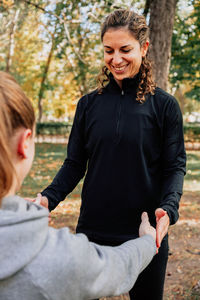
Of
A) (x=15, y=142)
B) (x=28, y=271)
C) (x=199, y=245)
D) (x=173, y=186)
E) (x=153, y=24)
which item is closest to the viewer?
(x=28, y=271)

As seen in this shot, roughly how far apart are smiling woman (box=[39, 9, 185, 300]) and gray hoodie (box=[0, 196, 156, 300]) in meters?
0.95

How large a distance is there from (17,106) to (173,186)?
126 cm

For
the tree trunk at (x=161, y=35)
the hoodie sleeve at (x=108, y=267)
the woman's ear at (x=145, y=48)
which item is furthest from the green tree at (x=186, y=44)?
the hoodie sleeve at (x=108, y=267)

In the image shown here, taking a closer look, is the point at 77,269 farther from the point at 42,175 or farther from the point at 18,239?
the point at 42,175

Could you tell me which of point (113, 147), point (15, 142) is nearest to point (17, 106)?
point (15, 142)

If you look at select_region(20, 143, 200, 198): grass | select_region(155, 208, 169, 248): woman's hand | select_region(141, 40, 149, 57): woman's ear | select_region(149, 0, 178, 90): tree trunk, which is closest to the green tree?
select_region(20, 143, 200, 198): grass

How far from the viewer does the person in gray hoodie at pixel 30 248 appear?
1084 millimetres

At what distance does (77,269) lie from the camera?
44.8 inches

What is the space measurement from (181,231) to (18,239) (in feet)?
17.4

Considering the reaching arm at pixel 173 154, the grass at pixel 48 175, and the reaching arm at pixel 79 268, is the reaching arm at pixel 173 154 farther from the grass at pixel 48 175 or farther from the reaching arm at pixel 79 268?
the grass at pixel 48 175

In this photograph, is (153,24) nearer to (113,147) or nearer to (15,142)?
(113,147)

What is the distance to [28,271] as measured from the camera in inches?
42.9

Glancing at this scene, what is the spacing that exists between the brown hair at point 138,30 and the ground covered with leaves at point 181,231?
243cm

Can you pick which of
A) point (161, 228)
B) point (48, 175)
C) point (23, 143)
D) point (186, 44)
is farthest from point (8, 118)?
point (186, 44)
